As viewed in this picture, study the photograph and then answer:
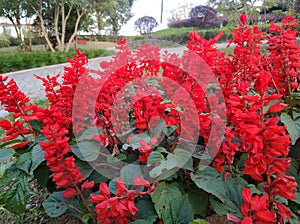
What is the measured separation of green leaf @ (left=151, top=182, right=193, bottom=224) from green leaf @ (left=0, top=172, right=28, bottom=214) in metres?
0.67

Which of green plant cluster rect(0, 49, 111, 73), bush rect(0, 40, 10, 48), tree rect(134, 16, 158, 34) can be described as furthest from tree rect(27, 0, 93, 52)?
tree rect(134, 16, 158, 34)

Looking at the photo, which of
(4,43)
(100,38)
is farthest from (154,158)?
(100,38)

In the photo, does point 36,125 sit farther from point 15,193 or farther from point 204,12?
point 204,12

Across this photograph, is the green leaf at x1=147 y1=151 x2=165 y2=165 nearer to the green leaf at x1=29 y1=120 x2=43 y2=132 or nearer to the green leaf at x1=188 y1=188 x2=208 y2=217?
the green leaf at x1=188 y1=188 x2=208 y2=217

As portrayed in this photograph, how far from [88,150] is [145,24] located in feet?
65.2

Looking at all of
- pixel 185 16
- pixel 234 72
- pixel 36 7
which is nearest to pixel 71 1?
pixel 36 7

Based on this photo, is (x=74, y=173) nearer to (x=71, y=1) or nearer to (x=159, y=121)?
(x=159, y=121)

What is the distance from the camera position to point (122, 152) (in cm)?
139

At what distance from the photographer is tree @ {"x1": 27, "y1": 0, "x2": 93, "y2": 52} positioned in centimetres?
1420

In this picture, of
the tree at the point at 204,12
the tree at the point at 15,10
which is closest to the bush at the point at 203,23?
the tree at the point at 204,12

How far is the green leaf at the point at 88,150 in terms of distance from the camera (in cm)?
124

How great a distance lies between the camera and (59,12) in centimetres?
1587

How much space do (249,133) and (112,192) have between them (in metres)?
0.61

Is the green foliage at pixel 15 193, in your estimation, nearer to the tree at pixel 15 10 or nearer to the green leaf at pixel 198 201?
the green leaf at pixel 198 201
